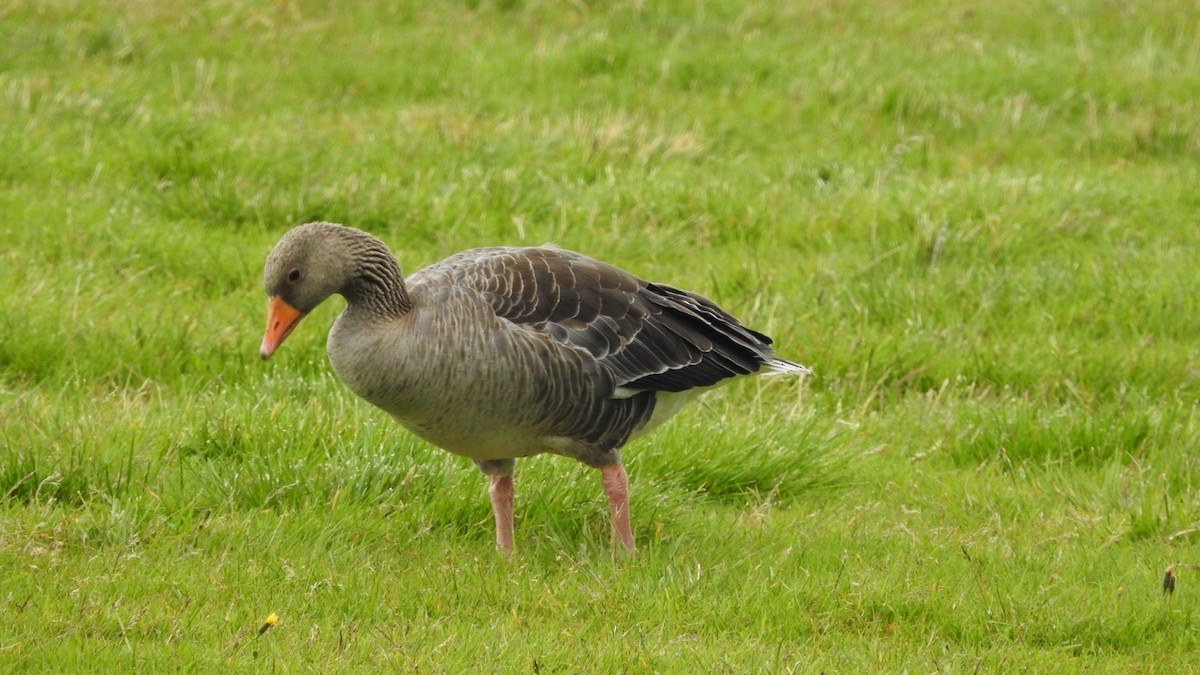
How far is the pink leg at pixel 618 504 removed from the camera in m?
5.92

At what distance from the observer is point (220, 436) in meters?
6.33

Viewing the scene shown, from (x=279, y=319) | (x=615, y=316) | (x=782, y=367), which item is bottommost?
(x=782, y=367)

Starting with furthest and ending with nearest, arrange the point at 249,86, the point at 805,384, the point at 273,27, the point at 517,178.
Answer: the point at 273,27 < the point at 249,86 < the point at 517,178 < the point at 805,384

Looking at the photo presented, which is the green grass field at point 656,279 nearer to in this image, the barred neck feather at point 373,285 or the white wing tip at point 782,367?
the white wing tip at point 782,367

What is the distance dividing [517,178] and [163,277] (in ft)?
8.15

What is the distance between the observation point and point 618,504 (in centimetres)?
593

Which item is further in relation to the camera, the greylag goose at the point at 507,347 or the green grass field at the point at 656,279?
the greylag goose at the point at 507,347

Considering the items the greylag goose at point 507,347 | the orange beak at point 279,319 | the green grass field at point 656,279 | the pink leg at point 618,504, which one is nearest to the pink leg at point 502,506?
the greylag goose at point 507,347

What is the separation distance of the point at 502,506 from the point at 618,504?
0.46 metres

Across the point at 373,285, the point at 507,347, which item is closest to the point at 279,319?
the point at 373,285

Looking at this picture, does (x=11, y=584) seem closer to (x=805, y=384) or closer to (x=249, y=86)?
(x=805, y=384)

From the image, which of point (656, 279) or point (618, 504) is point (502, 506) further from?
point (656, 279)

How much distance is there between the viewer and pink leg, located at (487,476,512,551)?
5.91 meters

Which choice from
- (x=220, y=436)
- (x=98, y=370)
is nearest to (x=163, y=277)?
(x=98, y=370)
